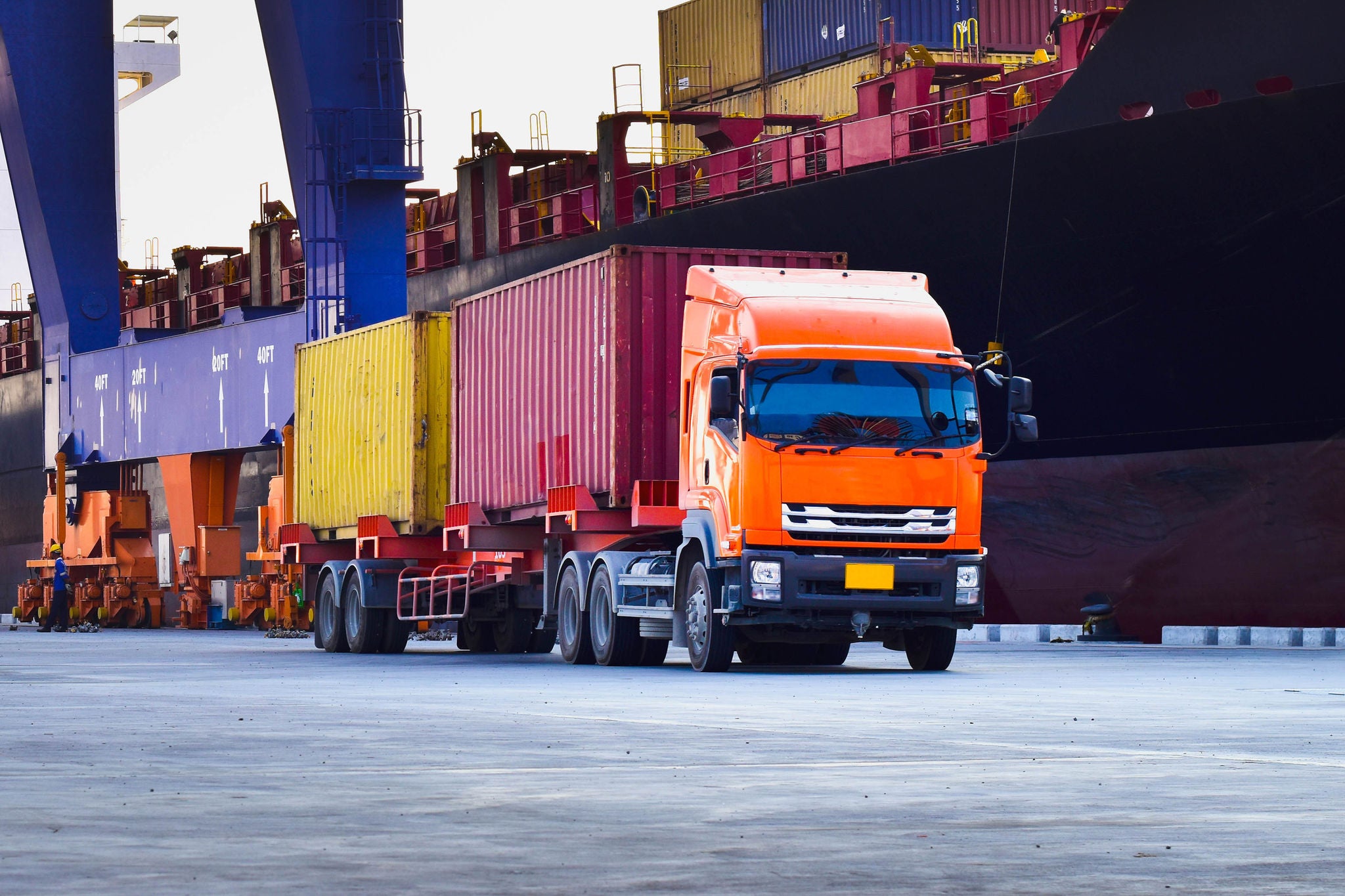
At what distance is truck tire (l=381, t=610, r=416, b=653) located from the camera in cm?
2416

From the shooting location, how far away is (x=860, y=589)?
17.0 meters

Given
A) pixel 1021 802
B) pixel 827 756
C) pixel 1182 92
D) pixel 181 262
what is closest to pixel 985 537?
pixel 1182 92

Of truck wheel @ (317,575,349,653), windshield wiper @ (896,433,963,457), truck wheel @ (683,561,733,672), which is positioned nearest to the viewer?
windshield wiper @ (896,433,963,457)

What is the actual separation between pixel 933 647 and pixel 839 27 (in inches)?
844

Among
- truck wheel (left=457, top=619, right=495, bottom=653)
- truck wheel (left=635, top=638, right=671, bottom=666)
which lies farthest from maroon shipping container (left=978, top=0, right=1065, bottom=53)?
truck wheel (left=635, top=638, right=671, bottom=666)

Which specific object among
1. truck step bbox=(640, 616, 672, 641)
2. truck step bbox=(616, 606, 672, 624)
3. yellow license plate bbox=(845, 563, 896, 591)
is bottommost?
truck step bbox=(640, 616, 672, 641)

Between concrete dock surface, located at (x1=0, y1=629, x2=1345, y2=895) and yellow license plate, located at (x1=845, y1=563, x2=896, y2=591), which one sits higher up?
yellow license plate, located at (x1=845, y1=563, x2=896, y2=591)

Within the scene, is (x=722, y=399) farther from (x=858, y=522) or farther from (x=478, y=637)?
(x=478, y=637)

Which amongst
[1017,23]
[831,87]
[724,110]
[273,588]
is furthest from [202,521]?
[1017,23]

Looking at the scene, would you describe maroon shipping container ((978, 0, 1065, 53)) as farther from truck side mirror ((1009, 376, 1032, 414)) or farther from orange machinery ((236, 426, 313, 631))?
truck side mirror ((1009, 376, 1032, 414))

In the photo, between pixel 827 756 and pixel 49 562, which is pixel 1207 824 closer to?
pixel 827 756

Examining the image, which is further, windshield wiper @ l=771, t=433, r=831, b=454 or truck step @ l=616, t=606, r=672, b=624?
truck step @ l=616, t=606, r=672, b=624

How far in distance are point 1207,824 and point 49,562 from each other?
1460 inches

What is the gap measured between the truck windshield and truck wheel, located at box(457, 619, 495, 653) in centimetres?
781
